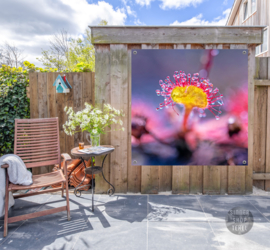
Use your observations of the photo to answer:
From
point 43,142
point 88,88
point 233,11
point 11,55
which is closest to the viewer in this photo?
point 43,142

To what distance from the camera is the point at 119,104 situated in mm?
2645

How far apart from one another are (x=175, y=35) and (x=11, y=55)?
36.3 ft

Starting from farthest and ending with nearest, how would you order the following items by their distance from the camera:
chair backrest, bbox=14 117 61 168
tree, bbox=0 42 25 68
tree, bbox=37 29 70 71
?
tree, bbox=37 29 70 71 < tree, bbox=0 42 25 68 < chair backrest, bbox=14 117 61 168

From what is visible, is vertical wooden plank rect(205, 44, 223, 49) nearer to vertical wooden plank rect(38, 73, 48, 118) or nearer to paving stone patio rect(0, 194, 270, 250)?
paving stone patio rect(0, 194, 270, 250)

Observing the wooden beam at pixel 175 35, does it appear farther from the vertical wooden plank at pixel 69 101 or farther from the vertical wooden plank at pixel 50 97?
the vertical wooden plank at pixel 50 97

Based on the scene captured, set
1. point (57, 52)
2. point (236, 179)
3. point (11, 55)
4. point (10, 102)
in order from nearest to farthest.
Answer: point (236, 179) → point (10, 102) → point (11, 55) → point (57, 52)

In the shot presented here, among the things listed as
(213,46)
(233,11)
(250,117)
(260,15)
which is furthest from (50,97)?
(233,11)

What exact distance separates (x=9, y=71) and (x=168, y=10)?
16.5 ft

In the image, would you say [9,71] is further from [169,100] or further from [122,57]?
[169,100]

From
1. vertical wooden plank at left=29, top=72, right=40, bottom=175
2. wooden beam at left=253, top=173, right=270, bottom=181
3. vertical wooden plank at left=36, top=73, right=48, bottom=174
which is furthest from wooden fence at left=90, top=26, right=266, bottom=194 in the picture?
vertical wooden plank at left=29, top=72, right=40, bottom=175

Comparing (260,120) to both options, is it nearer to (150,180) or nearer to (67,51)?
(150,180)

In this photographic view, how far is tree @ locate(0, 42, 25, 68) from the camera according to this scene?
402 inches

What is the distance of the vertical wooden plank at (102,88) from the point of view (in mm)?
2627

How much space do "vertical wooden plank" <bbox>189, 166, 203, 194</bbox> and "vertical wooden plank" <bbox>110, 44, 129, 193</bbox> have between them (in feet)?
3.02
